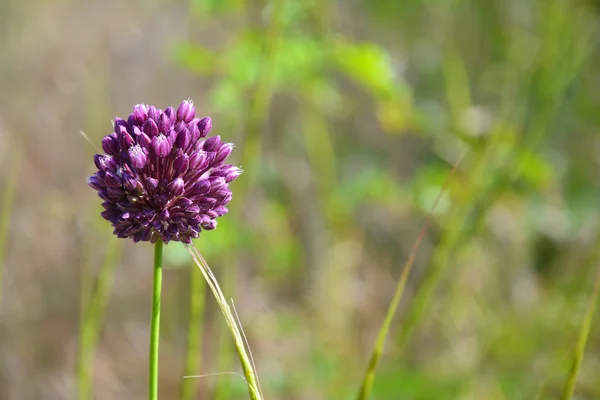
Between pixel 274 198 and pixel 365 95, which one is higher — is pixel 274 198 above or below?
below

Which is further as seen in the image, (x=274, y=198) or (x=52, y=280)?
(x=274, y=198)

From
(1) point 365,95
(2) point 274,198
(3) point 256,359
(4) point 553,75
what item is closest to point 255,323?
(3) point 256,359

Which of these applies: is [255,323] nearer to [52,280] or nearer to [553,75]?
[52,280]

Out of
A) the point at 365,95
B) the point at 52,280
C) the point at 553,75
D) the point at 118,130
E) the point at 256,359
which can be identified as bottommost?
the point at 256,359

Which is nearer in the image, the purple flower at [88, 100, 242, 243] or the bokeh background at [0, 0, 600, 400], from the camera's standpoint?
the purple flower at [88, 100, 242, 243]

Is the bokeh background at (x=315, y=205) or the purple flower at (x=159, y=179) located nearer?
the purple flower at (x=159, y=179)
